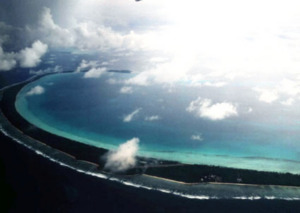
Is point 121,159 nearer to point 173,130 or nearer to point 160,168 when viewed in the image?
point 160,168

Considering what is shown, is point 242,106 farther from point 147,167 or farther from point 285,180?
point 147,167

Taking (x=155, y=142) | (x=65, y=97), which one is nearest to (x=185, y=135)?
(x=155, y=142)

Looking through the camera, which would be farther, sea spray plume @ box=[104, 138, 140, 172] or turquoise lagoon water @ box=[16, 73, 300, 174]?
turquoise lagoon water @ box=[16, 73, 300, 174]

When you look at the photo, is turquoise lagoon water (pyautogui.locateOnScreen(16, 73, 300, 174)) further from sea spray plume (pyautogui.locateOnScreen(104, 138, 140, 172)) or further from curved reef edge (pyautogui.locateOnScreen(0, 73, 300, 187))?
curved reef edge (pyautogui.locateOnScreen(0, 73, 300, 187))

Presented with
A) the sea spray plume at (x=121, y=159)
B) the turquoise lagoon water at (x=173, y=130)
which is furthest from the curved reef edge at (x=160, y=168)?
the turquoise lagoon water at (x=173, y=130)

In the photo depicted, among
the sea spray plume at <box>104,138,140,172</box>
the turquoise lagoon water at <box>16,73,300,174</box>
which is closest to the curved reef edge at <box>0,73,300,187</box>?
the sea spray plume at <box>104,138,140,172</box>

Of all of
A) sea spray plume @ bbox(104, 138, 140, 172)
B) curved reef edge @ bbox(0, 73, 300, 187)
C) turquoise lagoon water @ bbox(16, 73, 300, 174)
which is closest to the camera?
curved reef edge @ bbox(0, 73, 300, 187)
